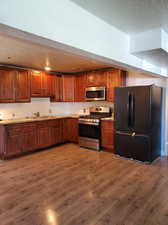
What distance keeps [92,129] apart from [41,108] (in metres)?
1.86

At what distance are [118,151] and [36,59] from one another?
298 centimetres

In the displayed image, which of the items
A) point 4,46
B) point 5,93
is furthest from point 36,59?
point 5,93

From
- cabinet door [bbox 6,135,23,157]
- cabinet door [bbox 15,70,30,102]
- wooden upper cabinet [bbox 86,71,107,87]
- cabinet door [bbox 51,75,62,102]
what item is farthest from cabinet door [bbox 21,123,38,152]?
wooden upper cabinet [bbox 86,71,107,87]

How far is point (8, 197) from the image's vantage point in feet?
8.50

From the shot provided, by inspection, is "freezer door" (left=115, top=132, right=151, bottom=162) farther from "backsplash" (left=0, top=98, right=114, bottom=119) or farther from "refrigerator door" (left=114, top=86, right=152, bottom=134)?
"backsplash" (left=0, top=98, right=114, bottom=119)

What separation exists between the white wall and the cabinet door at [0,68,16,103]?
3.18 meters

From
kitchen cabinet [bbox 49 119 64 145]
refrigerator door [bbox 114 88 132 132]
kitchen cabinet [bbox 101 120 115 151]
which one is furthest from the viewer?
kitchen cabinet [bbox 49 119 64 145]

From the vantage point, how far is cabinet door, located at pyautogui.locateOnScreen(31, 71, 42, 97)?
4980mm

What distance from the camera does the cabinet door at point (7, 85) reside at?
4.34 m

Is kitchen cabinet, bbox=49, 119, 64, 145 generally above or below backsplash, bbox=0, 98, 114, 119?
below

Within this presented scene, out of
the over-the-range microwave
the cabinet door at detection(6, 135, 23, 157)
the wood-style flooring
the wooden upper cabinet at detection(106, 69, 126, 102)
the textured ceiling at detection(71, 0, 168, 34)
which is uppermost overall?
the textured ceiling at detection(71, 0, 168, 34)

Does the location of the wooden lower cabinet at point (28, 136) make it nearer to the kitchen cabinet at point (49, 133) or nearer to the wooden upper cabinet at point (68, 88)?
the kitchen cabinet at point (49, 133)

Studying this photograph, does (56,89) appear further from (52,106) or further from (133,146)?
(133,146)

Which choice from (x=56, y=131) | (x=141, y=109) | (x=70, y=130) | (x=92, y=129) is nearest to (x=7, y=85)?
(x=56, y=131)
